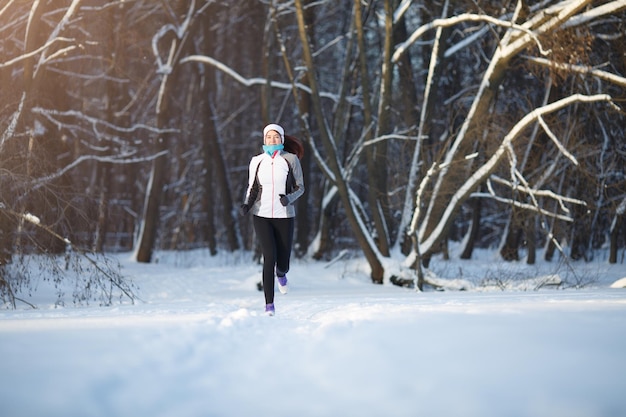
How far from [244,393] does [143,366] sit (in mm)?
673

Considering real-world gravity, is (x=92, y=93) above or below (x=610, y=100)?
above

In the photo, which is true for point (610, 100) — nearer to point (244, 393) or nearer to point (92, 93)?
point (244, 393)

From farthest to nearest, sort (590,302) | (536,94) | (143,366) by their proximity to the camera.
A: (536,94), (590,302), (143,366)

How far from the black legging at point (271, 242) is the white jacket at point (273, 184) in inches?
3.2

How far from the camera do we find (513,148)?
12.0 meters

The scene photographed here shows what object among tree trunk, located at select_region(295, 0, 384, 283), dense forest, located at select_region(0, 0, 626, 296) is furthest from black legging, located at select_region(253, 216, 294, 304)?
tree trunk, located at select_region(295, 0, 384, 283)

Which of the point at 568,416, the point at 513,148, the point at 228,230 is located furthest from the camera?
the point at 228,230

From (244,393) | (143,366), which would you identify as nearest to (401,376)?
(244,393)

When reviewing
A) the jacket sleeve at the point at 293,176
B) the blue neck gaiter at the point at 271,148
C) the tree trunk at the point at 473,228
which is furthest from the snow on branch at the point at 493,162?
the tree trunk at the point at 473,228

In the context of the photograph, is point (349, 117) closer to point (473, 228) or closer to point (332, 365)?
point (473, 228)

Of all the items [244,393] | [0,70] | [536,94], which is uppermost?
[536,94]

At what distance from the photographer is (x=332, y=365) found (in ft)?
14.1

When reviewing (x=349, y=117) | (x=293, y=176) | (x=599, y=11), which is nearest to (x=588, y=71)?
(x=599, y=11)

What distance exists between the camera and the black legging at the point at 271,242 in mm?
6949
